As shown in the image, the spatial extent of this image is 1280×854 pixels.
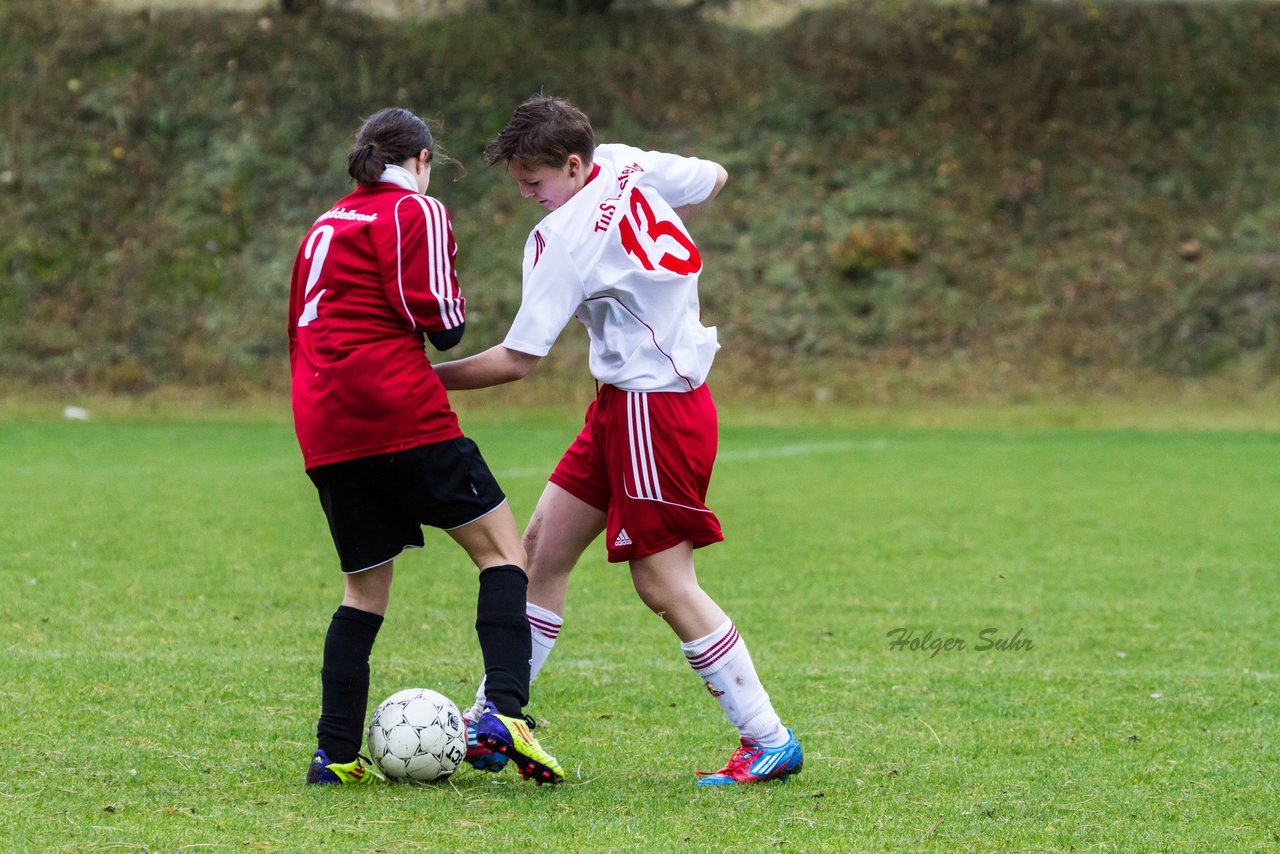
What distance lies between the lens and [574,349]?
2106 centimetres

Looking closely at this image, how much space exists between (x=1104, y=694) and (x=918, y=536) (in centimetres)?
432

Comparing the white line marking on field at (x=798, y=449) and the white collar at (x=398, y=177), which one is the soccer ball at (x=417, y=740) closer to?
the white collar at (x=398, y=177)

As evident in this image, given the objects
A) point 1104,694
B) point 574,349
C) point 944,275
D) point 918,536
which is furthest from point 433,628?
point 944,275

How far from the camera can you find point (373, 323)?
3.85m

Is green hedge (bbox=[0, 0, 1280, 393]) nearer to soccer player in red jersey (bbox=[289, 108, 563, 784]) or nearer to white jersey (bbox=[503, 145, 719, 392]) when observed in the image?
white jersey (bbox=[503, 145, 719, 392])

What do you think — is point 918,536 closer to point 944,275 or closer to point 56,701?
point 56,701

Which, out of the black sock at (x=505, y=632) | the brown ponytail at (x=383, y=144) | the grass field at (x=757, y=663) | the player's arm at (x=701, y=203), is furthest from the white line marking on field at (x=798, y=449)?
the brown ponytail at (x=383, y=144)

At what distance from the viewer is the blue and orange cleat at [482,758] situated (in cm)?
384

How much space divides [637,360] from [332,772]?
1.38 metres

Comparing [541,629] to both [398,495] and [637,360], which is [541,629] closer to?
[398,495]

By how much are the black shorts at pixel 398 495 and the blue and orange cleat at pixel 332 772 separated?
514 millimetres

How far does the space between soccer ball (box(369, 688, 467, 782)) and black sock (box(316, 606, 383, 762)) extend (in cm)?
7

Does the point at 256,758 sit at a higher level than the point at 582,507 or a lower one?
lower

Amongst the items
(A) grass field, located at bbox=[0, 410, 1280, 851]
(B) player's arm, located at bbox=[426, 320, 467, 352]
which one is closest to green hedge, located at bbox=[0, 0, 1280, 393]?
(A) grass field, located at bbox=[0, 410, 1280, 851]
